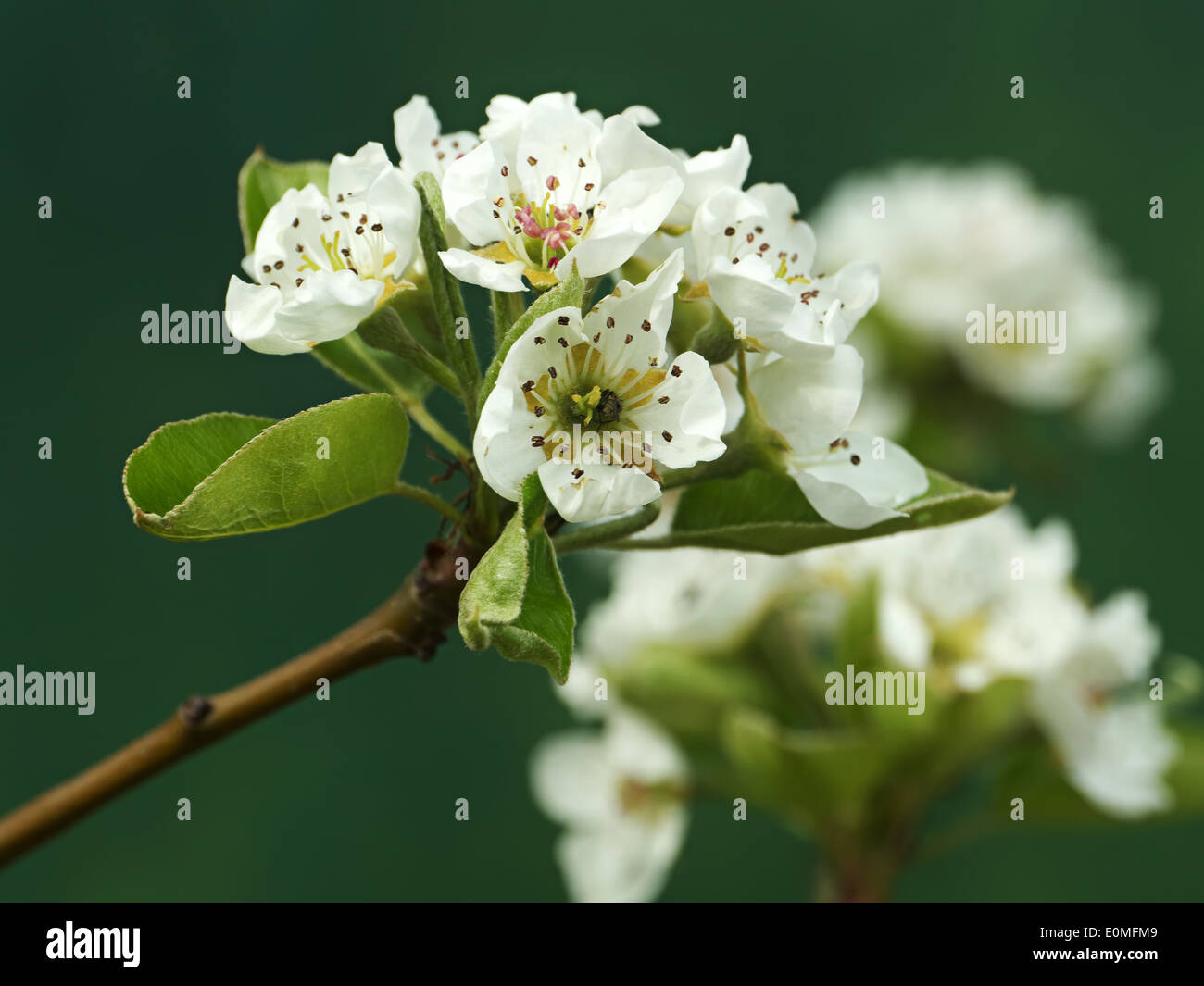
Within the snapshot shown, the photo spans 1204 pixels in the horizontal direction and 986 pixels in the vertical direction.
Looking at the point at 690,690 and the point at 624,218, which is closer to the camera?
the point at 624,218

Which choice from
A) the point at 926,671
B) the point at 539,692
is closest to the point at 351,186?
the point at 926,671

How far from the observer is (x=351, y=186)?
580 millimetres

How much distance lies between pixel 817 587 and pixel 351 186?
0.63m

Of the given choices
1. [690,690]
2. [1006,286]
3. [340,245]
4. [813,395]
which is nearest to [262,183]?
[340,245]

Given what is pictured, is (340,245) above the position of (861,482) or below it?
above

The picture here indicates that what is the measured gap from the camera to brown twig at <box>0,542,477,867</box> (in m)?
0.54

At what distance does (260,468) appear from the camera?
1.68 feet

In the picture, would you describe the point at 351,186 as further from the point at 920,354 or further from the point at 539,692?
the point at 539,692

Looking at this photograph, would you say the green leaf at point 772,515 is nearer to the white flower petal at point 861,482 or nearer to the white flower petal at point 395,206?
the white flower petal at point 861,482

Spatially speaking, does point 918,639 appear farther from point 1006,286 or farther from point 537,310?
point 1006,286

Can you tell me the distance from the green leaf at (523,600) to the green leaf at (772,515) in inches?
2.6

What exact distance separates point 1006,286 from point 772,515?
1119mm

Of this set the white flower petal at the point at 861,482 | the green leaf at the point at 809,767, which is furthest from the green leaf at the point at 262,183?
the green leaf at the point at 809,767

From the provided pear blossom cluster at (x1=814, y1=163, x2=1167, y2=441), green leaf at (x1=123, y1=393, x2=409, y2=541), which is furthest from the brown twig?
pear blossom cluster at (x1=814, y1=163, x2=1167, y2=441)
